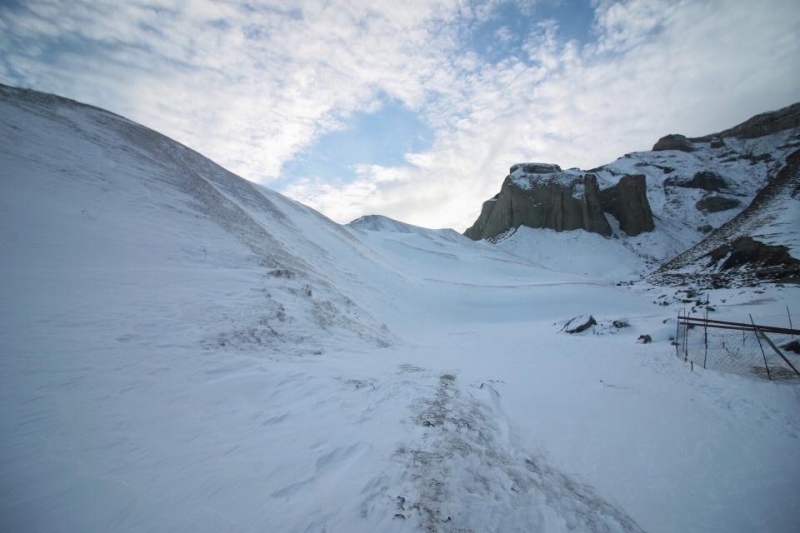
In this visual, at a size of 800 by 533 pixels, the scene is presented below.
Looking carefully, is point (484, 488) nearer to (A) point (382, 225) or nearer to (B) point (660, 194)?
(A) point (382, 225)

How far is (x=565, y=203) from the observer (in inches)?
2247

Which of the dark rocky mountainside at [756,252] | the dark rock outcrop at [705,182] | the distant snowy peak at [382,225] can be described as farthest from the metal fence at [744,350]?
the dark rock outcrop at [705,182]

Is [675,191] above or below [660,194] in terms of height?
above

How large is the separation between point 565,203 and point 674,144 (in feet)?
158

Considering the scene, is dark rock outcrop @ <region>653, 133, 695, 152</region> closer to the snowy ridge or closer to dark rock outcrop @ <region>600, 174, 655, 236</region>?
the snowy ridge

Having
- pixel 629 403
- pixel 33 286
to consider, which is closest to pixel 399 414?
pixel 629 403

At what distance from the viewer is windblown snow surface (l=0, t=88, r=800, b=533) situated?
9.73 feet

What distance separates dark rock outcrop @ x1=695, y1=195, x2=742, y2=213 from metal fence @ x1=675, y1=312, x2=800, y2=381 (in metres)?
63.5

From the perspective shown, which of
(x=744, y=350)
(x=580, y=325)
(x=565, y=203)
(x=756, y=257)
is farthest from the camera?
(x=565, y=203)

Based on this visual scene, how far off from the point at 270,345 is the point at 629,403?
854cm

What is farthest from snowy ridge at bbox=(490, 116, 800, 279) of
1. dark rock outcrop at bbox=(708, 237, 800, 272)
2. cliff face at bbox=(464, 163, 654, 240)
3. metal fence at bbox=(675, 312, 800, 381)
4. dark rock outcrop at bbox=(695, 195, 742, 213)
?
metal fence at bbox=(675, 312, 800, 381)

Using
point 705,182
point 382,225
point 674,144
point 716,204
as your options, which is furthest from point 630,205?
point 382,225

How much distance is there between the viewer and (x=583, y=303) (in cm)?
2242

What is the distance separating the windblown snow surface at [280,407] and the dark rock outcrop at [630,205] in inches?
2114
